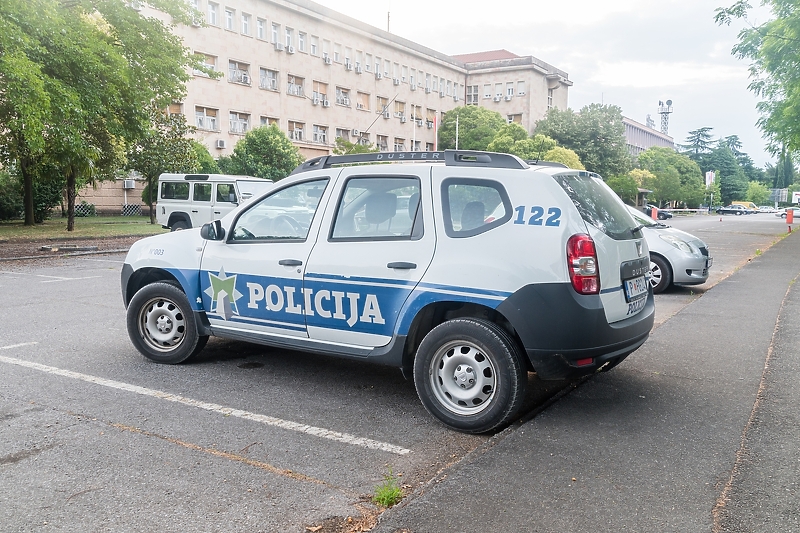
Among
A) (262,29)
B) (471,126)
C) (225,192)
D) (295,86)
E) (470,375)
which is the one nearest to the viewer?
(470,375)

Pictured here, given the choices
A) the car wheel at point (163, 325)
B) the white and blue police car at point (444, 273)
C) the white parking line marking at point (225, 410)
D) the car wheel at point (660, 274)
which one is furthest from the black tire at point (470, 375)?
the car wheel at point (660, 274)

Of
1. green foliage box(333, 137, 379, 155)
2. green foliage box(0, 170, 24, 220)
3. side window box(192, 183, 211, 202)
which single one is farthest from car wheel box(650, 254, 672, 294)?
green foliage box(0, 170, 24, 220)

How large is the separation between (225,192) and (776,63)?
17250mm

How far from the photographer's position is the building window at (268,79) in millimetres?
57631

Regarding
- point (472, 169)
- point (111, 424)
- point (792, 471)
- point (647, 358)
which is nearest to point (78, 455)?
point (111, 424)

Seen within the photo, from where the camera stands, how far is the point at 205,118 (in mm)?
52594

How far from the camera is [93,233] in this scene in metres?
25.6

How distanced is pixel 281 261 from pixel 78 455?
1957 millimetres

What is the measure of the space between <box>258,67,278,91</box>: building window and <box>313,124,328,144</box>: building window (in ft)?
19.0

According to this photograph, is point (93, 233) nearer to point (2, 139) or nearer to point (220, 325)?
point (2, 139)

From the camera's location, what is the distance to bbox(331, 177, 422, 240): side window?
5.00 metres

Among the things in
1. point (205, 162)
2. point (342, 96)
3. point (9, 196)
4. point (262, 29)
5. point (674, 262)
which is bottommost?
point (674, 262)

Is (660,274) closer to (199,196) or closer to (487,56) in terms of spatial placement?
(199,196)

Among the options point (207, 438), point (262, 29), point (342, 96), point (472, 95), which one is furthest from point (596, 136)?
point (207, 438)
